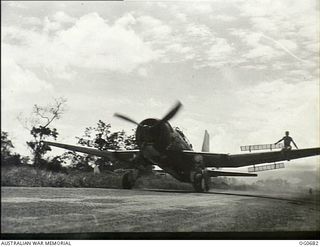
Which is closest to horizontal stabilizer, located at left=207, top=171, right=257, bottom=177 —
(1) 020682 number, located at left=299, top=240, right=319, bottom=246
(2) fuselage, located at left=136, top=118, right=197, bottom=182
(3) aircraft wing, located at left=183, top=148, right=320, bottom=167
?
(3) aircraft wing, located at left=183, top=148, right=320, bottom=167

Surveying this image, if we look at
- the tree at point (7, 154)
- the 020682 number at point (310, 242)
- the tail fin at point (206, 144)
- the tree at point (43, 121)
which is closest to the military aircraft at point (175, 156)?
the tail fin at point (206, 144)

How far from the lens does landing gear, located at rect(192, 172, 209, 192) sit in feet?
16.6

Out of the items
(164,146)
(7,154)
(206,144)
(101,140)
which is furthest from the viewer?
(164,146)

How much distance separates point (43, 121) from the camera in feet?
14.7

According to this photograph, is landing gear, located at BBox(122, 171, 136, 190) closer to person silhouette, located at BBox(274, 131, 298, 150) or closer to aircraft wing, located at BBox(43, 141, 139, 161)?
aircraft wing, located at BBox(43, 141, 139, 161)

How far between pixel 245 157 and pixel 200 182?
2.03ft

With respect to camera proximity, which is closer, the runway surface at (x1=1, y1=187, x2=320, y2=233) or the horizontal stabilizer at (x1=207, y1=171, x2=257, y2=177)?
the runway surface at (x1=1, y1=187, x2=320, y2=233)

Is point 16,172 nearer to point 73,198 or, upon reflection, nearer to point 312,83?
point 73,198

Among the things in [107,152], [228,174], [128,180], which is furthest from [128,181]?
[228,174]

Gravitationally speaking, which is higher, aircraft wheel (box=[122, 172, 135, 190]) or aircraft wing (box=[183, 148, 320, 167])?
aircraft wing (box=[183, 148, 320, 167])

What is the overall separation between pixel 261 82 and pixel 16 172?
2.79 m

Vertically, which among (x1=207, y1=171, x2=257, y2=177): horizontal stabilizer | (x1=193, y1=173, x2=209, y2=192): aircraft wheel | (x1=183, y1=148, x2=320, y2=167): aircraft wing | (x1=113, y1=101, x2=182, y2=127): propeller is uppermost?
(x1=113, y1=101, x2=182, y2=127): propeller

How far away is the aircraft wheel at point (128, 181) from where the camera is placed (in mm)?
5055

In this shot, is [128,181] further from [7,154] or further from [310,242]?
[310,242]
